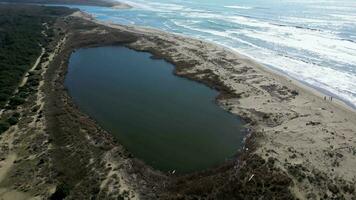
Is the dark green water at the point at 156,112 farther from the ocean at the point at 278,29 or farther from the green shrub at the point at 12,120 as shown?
the ocean at the point at 278,29

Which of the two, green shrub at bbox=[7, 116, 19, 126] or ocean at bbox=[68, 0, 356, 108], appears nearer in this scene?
green shrub at bbox=[7, 116, 19, 126]

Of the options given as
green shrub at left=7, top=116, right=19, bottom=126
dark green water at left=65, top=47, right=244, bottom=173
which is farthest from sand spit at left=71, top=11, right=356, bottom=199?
green shrub at left=7, top=116, right=19, bottom=126

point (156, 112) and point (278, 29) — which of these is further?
point (278, 29)

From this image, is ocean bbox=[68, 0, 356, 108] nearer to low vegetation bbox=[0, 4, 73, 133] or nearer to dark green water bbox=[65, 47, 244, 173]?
dark green water bbox=[65, 47, 244, 173]

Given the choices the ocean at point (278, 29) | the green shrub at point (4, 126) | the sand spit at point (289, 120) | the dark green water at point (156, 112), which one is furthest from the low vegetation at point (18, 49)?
the ocean at point (278, 29)

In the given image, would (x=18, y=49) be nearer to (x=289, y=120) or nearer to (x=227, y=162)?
(x=227, y=162)

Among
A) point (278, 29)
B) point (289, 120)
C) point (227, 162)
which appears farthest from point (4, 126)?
point (278, 29)

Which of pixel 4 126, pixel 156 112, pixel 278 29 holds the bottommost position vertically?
pixel 156 112
